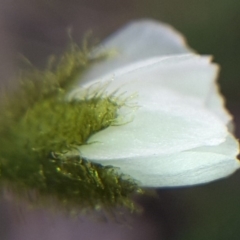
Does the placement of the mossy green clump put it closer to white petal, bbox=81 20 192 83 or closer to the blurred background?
white petal, bbox=81 20 192 83

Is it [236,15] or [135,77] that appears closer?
[135,77]

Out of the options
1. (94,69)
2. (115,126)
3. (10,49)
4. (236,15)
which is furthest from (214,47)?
(115,126)

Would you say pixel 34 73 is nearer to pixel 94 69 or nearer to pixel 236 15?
pixel 94 69

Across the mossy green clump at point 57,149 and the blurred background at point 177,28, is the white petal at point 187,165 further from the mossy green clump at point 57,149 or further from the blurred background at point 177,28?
the blurred background at point 177,28

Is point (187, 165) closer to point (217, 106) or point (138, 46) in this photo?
point (217, 106)

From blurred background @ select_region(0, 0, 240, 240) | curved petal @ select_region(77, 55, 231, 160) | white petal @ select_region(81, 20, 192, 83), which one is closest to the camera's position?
curved petal @ select_region(77, 55, 231, 160)

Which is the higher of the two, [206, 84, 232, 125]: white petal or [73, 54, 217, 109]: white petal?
[73, 54, 217, 109]: white petal

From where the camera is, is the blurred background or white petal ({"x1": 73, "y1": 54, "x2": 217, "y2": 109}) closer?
white petal ({"x1": 73, "y1": 54, "x2": 217, "y2": 109})

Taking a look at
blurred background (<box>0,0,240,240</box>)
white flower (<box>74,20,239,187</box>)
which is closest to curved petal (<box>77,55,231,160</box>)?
white flower (<box>74,20,239,187</box>)
